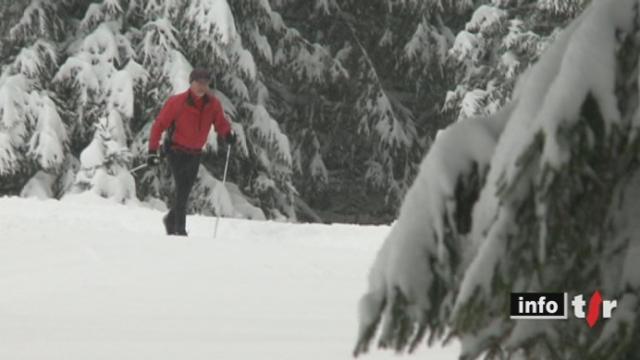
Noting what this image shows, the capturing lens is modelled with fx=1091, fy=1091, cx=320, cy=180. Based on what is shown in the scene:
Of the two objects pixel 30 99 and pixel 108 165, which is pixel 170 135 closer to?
pixel 108 165

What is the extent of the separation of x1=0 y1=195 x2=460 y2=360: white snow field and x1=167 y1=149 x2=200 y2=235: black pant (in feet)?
4.05

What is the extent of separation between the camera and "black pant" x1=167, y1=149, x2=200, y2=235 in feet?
34.5

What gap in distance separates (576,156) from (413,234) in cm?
37

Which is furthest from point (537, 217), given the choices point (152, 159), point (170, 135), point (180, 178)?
point (152, 159)

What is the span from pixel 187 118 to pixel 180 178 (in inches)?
24.8

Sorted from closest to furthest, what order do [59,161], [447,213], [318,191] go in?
[447,213], [59,161], [318,191]

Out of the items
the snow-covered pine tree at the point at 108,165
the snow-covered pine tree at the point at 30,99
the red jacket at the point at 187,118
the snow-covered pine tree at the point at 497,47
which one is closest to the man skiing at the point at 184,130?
the red jacket at the point at 187,118

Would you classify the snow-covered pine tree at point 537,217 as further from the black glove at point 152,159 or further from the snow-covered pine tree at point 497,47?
the snow-covered pine tree at point 497,47

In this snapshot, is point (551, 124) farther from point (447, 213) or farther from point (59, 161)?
point (59, 161)

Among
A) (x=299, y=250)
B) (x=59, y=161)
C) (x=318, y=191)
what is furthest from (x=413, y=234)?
(x=318, y=191)

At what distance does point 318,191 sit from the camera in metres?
23.9

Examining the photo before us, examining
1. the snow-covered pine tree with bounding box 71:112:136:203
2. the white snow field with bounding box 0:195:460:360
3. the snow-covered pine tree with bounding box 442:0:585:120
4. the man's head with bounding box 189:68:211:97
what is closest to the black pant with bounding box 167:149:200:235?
the man's head with bounding box 189:68:211:97

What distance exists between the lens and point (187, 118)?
10312mm

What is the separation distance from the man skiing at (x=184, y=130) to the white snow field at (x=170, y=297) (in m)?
1.28
